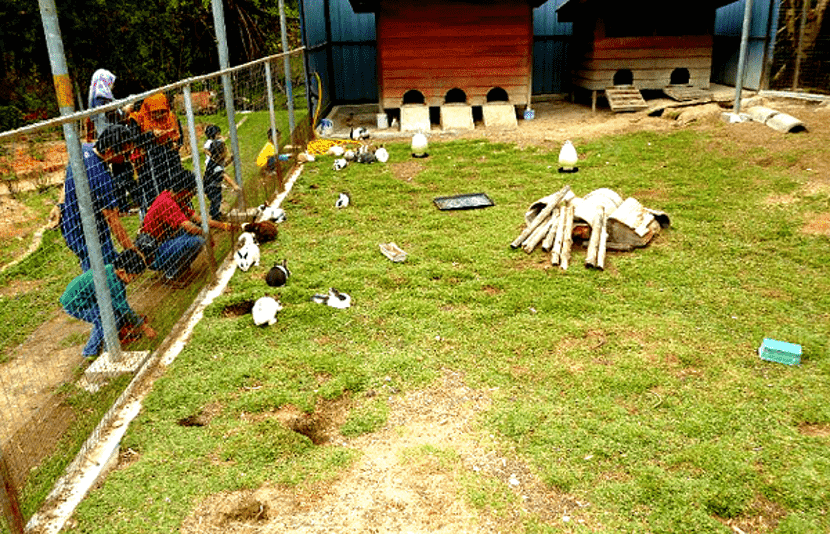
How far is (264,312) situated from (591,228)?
3570 millimetres

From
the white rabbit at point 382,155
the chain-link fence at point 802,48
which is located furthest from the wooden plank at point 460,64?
the chain-link fence at point 802,48

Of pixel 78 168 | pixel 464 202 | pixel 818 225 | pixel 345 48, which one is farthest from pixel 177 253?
pixel 345 48

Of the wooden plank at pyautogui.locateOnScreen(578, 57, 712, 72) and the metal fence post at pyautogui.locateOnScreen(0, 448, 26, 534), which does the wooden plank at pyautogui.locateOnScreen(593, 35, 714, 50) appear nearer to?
the wooden plank at pyautogui.locateOnScreen(578, 57, 712, 72)

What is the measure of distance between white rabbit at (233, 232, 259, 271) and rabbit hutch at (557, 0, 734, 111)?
10111mm

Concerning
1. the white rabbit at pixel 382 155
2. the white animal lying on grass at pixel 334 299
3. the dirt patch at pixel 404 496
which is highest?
the white rabbit at pixel 382 155

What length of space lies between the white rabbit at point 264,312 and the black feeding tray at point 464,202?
143 inches

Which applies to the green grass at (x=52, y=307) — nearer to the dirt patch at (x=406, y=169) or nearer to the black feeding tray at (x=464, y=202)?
the dirt patch at (x=406, y=169)

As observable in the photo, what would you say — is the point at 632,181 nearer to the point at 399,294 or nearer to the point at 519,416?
the point at 399,294

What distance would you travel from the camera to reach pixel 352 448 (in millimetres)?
4113

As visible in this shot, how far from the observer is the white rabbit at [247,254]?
691 cm

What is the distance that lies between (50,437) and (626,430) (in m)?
3.58

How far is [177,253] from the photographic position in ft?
20.9

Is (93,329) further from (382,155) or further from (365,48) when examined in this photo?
(365,48)

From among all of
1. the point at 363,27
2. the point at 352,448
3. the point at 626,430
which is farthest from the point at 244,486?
the point at 363,27
